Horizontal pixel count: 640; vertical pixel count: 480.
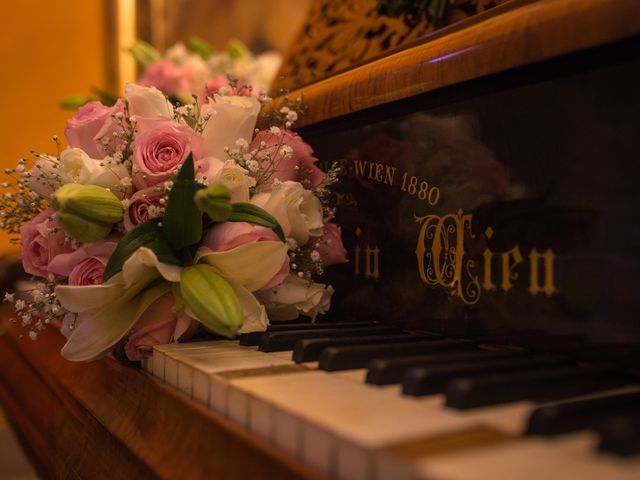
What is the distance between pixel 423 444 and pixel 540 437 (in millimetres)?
84

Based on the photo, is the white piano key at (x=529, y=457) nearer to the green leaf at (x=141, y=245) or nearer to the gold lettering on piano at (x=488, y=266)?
the gold lettering on piano at (x=488, y=266)

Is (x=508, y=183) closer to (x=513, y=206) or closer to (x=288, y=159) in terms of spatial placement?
(x=513, y=206)

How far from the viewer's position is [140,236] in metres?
0.81

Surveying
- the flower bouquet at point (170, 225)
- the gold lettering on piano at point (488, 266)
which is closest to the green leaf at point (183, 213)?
the flower bouquet at point (170, 225)

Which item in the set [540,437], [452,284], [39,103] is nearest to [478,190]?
[452,284]

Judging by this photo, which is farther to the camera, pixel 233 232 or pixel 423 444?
pixel 233 232

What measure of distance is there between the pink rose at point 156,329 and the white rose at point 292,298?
13cm

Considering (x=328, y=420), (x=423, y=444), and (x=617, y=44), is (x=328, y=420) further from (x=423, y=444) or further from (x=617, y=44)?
(x=617, y=44)

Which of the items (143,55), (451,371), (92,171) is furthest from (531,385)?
(143,55)

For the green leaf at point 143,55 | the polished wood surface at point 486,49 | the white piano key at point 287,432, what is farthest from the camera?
the green leaf at point 143,55

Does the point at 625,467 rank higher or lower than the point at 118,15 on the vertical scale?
lower

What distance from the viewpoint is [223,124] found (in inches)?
36.1

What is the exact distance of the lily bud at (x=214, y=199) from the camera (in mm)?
705

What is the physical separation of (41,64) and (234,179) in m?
3.20
